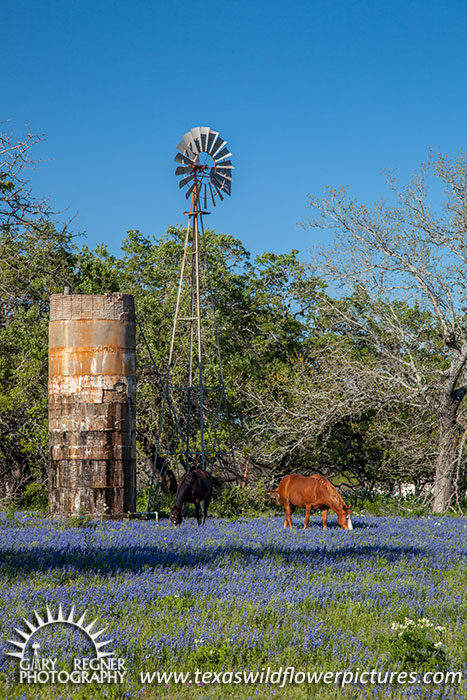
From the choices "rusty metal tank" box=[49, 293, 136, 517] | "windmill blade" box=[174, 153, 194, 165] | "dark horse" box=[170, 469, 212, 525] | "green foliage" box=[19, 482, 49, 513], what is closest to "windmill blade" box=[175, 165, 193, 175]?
"windmill blade" box=[174, 153, 194, 165]

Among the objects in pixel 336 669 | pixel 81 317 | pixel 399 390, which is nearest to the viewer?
pixel 336 669

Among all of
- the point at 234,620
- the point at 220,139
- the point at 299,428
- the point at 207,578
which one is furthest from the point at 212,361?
the point at 234,620

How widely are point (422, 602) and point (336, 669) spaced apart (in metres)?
2.65

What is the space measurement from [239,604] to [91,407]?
10112 millimetres

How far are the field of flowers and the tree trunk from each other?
37.2ft

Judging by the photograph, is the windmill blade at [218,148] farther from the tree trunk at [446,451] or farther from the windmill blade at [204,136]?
the tree trunk at [446,451]

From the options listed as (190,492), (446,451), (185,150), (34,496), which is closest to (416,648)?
(190,492)

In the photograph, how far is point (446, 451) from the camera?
23375 mm

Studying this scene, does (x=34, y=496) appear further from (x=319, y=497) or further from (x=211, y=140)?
(x=319, y=497)

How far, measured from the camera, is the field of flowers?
5582mm

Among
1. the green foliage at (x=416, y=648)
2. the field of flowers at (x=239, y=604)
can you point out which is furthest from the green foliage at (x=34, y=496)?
the green foliage at (x=416, y=648)

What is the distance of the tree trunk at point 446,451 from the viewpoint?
A: 23.3 metres

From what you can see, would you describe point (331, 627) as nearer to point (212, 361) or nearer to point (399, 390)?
point (399, 390)

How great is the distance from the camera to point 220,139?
20312 millimetres
